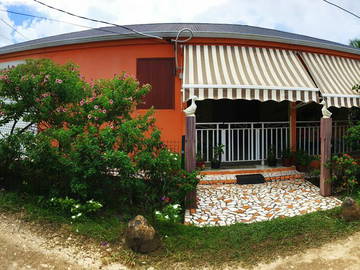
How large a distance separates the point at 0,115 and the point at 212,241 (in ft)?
19.3

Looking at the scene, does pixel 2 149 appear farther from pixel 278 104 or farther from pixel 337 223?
pixel 278 104

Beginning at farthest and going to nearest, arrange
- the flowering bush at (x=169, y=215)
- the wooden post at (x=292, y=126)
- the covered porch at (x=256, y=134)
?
the wooden post at (x=292, y=126) → the covered porch at (x=256, y=134) → the flowering bush at (x=169, y=215)

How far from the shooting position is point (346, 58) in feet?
36.9

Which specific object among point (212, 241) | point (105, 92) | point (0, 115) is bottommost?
point (212, 241)

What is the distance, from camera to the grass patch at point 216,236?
15.0 ft

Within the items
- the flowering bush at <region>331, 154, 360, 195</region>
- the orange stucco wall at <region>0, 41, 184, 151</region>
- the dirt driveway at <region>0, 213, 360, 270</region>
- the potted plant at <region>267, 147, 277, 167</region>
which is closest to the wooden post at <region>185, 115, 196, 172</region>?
the orange stucco wall at <region>0, 41, 184, 151</region>

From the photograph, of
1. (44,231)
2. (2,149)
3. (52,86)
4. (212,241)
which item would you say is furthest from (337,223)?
(2,149)

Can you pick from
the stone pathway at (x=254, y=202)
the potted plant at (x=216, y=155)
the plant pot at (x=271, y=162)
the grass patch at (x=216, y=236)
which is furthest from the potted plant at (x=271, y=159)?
the grass patch at (x=216, y=236)

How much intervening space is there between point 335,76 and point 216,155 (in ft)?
16.9

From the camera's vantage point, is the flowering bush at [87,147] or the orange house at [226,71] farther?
the orange house at [226,71]

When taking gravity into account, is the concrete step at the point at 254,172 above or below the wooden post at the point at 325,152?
below

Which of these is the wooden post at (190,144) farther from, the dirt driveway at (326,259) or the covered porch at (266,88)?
the dirt driveway at (326,259)

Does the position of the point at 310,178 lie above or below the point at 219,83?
below

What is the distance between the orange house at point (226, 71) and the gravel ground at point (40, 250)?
4566 millimetres
